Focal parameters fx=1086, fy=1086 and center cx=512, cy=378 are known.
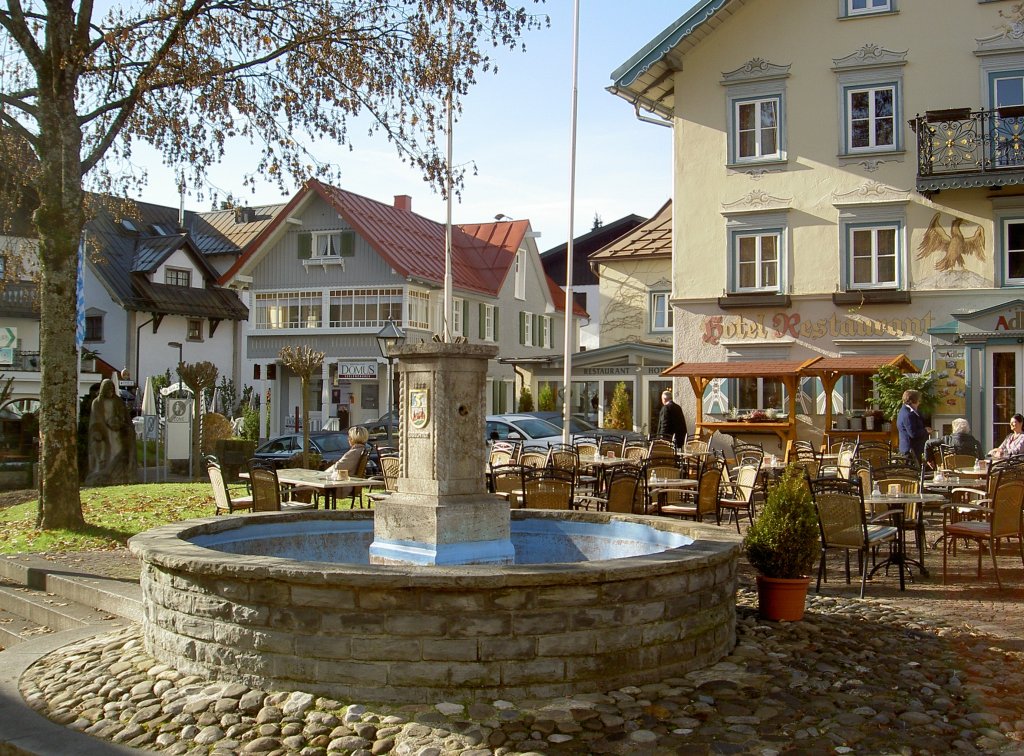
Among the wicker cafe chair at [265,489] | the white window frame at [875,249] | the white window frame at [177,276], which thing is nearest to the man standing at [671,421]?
the white window frame at [875,249]

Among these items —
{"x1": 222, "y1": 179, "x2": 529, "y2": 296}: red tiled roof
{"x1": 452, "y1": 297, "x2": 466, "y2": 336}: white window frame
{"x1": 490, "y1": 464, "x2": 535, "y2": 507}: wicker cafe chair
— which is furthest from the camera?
{"x1": 452, "y1": 297, "x2": 466, "y2": 336}: white window frame

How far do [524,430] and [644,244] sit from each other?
11.7 meters

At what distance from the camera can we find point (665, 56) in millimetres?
24344

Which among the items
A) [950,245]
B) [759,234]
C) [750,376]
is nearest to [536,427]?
[750,376]

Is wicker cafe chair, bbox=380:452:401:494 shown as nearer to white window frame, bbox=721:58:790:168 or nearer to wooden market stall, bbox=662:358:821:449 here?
wooden market stall, bbox=662:358:821:449

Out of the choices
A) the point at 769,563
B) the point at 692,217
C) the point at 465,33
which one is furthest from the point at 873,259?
the point at 769,563

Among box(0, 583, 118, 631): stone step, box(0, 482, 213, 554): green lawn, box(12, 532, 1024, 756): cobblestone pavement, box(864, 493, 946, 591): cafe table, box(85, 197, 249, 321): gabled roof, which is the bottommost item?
box(0, 583, 118, 631): stone step

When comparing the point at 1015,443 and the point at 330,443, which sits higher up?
the point at 1015,443

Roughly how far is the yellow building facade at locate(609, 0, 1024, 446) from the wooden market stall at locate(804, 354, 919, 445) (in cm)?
91

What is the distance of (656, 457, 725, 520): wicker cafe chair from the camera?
11574 millimetres

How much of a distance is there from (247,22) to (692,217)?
42.9ft

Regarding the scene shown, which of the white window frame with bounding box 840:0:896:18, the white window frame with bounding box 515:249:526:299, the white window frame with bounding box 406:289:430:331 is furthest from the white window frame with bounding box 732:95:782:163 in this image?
the white window frame with bounding box 515:249:526:299

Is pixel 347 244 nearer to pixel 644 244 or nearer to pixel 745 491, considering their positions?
pixel 644 244

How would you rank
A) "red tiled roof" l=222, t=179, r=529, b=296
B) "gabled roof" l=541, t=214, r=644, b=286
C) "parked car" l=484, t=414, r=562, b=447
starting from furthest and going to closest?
"gabled roof" l=541, t=214, r=644, b=286
"red tiled roof" l=222, t=179, r=529, b=296
"parked car" l=484, t=414, r=562, b=447
